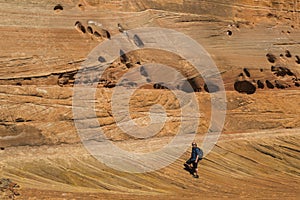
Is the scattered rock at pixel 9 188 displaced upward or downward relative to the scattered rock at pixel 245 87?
downward

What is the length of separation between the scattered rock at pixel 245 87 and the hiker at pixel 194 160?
1.30 metres

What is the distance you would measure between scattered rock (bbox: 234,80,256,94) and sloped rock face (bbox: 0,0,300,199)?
0.05ft

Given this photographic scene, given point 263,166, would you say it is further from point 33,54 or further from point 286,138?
point 33,54

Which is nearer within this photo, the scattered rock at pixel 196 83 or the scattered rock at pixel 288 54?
the scattered rock at pixel 196 83

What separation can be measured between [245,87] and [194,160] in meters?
1.60

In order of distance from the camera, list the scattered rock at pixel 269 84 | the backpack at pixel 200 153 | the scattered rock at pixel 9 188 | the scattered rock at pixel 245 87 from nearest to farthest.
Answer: the scattered rock at pixel 9 188
the backpack at pixel 200 153
the scattered rock at pixel 245 87
the scattered rock at pixel 269 84

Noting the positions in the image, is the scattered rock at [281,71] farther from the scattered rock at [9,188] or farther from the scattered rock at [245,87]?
the scattered rock at [9,188]

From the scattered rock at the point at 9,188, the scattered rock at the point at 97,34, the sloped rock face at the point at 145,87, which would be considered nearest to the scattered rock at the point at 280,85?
the sloped rock face at the point at 145,87

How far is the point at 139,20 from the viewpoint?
8875 mm

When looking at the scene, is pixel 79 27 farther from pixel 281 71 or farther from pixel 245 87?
pixel 281 71

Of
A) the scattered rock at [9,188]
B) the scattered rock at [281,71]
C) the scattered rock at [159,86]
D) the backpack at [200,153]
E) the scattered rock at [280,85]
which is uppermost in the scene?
the scattered rock at [281,71]

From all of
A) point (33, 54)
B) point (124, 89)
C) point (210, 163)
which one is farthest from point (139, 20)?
point (210, 163)

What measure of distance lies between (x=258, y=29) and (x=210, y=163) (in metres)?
2.30

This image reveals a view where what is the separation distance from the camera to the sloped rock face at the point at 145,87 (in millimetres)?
8211
